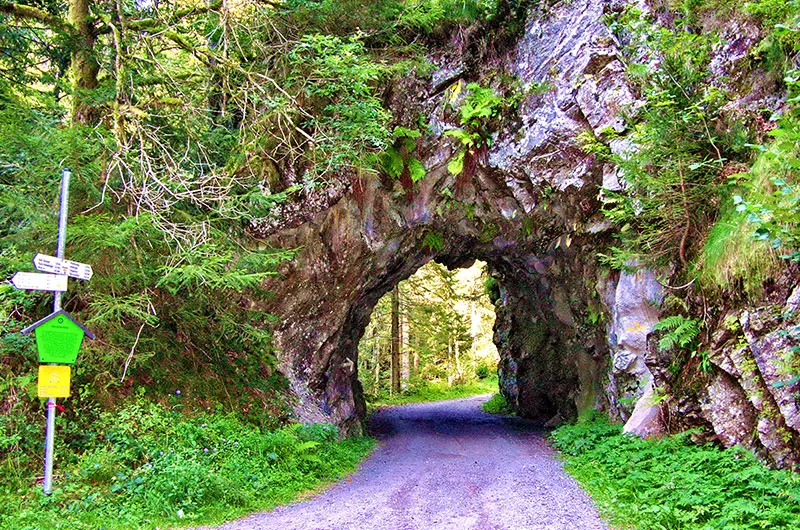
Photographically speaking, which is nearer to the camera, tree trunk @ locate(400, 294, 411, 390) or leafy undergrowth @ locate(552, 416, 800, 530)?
leafy undergrowth @ locate(552, 416, 800, 530)

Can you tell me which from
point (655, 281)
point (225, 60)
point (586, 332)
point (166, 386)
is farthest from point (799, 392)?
point (225, 60)

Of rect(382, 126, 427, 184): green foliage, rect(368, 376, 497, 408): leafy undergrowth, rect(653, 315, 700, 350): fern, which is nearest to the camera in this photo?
rect(653, 315, 700, 350): fern

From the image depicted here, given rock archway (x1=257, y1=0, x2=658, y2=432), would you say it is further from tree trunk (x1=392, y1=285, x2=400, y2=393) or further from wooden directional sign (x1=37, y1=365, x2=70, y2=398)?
tree trunk (x1=392, y1=285, x2=400, y2=393)

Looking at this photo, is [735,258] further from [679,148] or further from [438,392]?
[438,392]

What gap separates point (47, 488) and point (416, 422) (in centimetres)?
1115

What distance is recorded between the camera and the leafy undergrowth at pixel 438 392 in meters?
20.9

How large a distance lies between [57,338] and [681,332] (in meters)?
7.69

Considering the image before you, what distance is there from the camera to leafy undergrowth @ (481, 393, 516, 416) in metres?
17.8

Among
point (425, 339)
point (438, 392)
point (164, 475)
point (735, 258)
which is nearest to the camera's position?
point (164, 475)

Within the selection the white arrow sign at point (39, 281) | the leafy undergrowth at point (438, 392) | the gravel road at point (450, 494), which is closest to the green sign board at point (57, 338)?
the white arrow sign at point (39, 281)

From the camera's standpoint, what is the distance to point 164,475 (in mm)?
5676

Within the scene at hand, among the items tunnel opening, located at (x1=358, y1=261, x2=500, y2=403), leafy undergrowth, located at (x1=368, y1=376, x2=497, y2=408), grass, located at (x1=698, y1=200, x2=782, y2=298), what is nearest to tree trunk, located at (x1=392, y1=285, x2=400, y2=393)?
tunnel opening, located at (x1=358, y1=261, x2=500, y2=403)

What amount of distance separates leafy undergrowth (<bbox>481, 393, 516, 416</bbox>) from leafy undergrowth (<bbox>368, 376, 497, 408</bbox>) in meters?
3.83

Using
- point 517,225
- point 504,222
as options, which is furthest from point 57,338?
point 517,225
